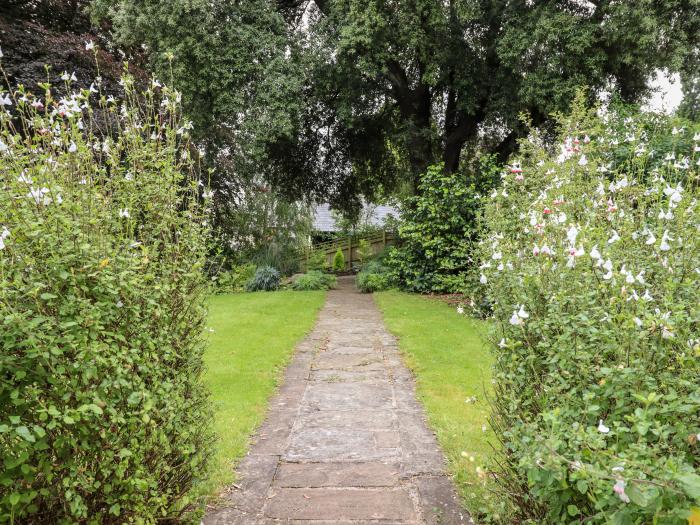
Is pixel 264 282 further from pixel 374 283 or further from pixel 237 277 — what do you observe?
pixel 374 283

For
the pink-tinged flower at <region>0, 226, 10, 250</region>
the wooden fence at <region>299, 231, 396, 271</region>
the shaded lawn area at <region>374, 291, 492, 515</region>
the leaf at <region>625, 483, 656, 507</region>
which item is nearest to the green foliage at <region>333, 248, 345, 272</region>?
the wooden fence at <region>299, 231, 396, 271</region>

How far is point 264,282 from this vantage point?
13.0 metres

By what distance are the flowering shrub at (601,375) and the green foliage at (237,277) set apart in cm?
1066

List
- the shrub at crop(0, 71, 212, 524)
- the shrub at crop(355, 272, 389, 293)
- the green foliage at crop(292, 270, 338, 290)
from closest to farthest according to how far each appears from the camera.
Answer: the shrub at crop(0, 71, 212, 524), the shrub at crop(355, 272, 389, 293), the green foliage at crop(292, 270, 338, 290)

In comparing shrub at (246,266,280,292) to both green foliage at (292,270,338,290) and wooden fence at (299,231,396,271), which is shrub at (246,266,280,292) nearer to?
green foliage at (292,270,338,290)

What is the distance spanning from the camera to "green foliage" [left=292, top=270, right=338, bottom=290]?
12797mm

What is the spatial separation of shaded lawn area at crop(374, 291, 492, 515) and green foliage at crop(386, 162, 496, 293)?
1.35 metres

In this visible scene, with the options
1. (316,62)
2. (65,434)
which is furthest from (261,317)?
(65,434)

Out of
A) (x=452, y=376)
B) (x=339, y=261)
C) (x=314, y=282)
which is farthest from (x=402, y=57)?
(x=339, y=261)

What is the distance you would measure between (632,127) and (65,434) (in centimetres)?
806

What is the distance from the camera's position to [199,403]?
2.80 metres

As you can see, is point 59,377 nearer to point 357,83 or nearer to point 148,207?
point 148,207

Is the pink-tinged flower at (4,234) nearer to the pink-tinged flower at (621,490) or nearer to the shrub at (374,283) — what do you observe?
the pink-tinged flower at (621,490)

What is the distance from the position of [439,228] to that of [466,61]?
11.4ft
